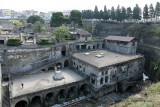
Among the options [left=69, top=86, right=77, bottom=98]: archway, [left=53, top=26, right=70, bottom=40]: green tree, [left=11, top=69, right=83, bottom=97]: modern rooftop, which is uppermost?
[left=53, top=26, right=70, bottom=40]: green tree

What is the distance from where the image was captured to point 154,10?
216 feet

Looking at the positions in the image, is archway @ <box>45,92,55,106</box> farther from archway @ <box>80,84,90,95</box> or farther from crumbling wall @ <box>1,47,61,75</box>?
crumbling wall @ <box>1,47,61,75</box>

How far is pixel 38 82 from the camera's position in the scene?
102ft

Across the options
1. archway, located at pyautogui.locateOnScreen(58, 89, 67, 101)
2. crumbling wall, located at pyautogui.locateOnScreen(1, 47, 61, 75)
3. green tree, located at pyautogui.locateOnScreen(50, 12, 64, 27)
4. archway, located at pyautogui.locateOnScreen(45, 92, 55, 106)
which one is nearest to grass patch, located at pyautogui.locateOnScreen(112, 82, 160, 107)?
archway, located at pyautogui.locateOnScreen(58, 89, 67, 101)

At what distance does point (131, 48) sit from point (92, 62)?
1709 centimetres

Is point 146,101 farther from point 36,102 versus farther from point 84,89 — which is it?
point 36,102

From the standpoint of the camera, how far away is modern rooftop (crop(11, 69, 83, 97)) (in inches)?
1085

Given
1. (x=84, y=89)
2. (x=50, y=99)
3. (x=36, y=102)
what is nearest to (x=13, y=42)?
(x=36, y=102)

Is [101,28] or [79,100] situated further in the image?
[101,28]

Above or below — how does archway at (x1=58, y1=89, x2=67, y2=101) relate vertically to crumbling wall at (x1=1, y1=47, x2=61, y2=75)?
below

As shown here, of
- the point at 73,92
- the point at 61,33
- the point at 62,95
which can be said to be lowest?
the point at 62,95

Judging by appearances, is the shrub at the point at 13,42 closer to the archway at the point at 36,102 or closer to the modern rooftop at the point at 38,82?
the modern rooftop at the point at 38,82

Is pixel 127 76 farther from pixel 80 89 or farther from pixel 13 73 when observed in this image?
pixel 13 73

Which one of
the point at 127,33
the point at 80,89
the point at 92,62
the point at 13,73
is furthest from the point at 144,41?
the point at 13,73
